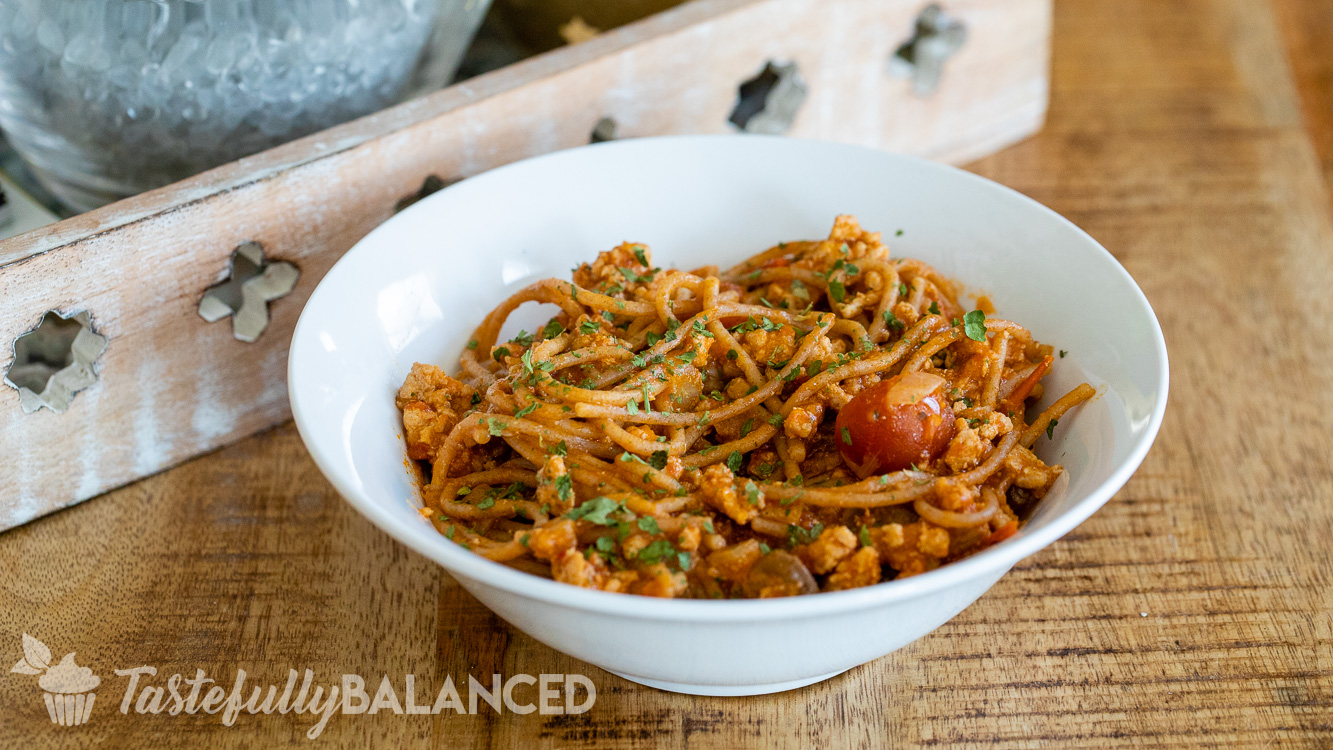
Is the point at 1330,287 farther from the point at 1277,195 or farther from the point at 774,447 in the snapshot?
the point at 774,447

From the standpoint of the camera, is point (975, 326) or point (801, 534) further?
point (975, 326)

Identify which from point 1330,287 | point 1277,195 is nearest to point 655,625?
point 1330,287

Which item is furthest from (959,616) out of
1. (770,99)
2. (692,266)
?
(770,99)

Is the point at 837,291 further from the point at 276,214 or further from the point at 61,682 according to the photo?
the point at 61,682

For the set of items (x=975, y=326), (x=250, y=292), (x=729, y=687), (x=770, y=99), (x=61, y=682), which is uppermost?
(x=975, y=326)

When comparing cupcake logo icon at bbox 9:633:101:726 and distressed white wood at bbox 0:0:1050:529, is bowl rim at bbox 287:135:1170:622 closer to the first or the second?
cupcake logo icon at bbox 9:633:101:726

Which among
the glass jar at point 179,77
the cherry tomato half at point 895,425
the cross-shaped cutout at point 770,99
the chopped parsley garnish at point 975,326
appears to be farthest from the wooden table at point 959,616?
the cross-shaped cutout at point 770,99
